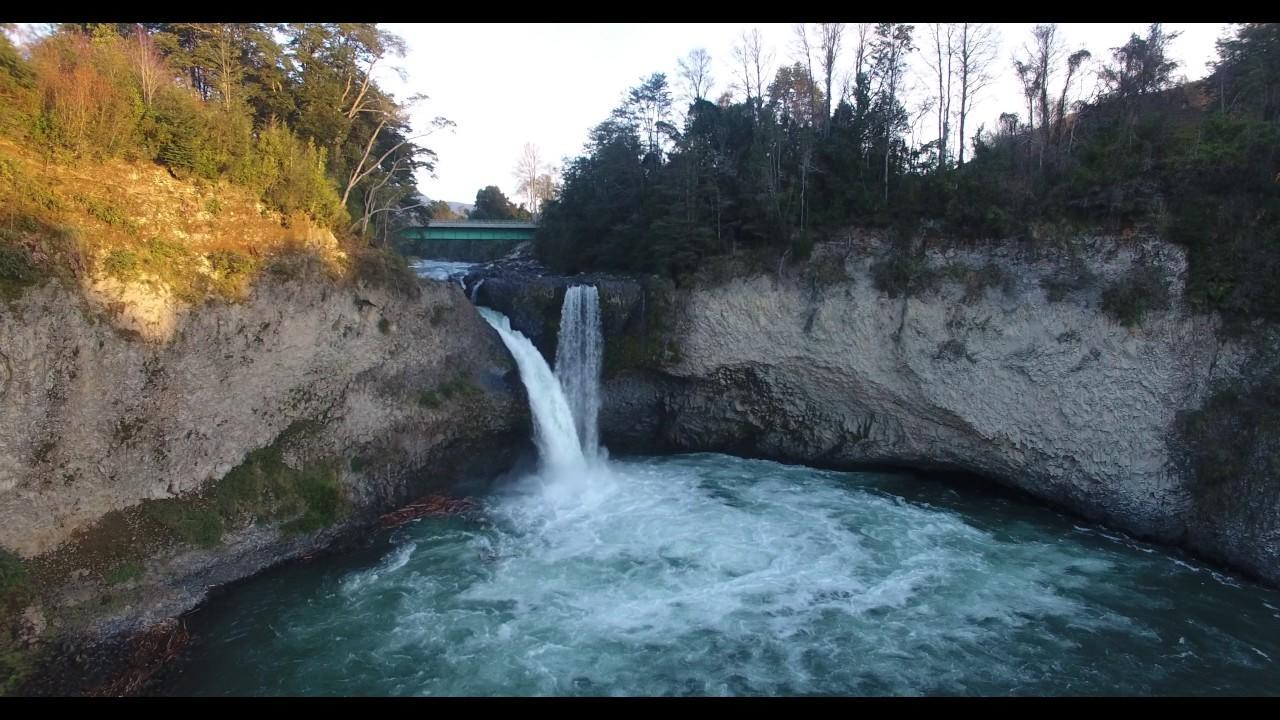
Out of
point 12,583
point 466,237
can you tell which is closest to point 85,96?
point 12,583

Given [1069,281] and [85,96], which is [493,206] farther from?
[1069,281]

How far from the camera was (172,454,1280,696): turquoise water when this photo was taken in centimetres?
1087

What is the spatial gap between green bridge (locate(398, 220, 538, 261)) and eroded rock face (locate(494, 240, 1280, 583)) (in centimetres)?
1144

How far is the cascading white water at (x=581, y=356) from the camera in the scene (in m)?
20.5

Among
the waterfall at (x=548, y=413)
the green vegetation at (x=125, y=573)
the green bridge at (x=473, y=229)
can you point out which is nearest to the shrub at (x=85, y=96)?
the green vegetation at (x=125, y=573)

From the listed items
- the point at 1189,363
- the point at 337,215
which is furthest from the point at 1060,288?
the point at 337,215

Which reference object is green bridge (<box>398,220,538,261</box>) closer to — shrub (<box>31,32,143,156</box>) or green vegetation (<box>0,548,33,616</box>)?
shrub (<box>31,32,143,156</box>)

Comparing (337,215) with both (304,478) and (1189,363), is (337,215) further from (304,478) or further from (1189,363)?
(1189,363)

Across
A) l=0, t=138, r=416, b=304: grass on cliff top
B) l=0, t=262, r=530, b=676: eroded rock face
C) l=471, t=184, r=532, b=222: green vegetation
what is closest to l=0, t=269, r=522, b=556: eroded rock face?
l=0, t=262, r=530, b=676: eroded rock face

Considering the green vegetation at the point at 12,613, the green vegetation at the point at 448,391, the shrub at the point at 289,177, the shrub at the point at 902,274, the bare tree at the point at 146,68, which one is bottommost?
the green vegetation at the point at 12,613

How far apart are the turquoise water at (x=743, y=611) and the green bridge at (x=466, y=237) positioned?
12477 millimetres

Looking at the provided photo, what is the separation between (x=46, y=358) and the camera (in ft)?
38.3

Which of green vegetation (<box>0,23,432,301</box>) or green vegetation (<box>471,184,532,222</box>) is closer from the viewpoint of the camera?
green vegetation (<box>0,23,432,301</box>)

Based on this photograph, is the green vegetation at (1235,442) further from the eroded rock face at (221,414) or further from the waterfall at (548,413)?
the eroded rock face at (221,414)
